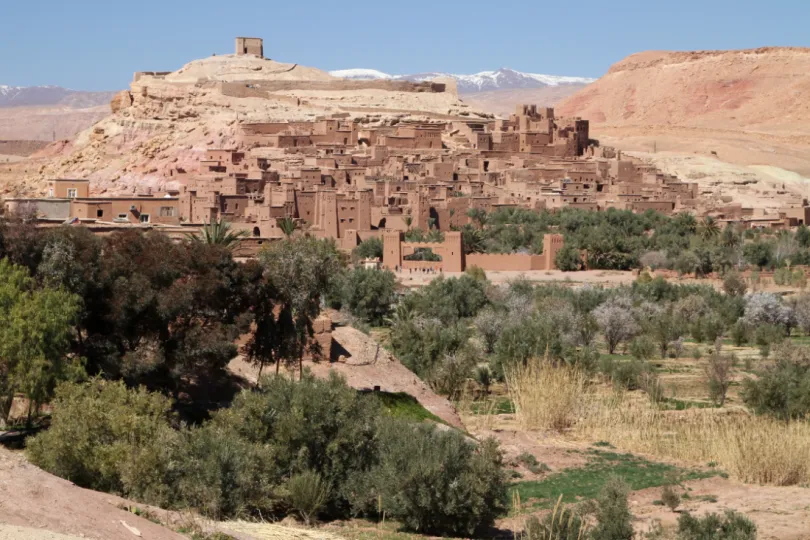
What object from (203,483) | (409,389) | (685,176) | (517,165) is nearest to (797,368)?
(409,389)

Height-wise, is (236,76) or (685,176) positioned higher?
(236,76)

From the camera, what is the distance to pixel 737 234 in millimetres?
51844

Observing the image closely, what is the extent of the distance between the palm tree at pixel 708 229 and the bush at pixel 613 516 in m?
38.2

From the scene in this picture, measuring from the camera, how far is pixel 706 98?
127375mm

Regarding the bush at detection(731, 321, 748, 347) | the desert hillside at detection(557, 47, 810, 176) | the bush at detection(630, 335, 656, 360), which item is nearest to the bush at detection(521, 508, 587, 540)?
the bush at detection(630, 335, 656, 360)

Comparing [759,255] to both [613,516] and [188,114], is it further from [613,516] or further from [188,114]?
[613,516]

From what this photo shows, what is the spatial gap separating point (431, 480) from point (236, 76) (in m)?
69.0

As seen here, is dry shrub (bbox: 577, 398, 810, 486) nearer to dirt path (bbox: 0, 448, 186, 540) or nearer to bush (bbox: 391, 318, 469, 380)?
bush (bbox: 391, 318, 469, 380)

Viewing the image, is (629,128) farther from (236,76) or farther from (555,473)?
(555,473)

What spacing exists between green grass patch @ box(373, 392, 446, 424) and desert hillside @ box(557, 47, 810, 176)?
7529 cm

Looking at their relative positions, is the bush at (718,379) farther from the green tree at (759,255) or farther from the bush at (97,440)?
the green tree at (759,255)

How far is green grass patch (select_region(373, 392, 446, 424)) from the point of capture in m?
18.6

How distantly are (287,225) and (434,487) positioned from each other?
29.8 m

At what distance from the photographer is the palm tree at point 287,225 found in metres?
43.1
